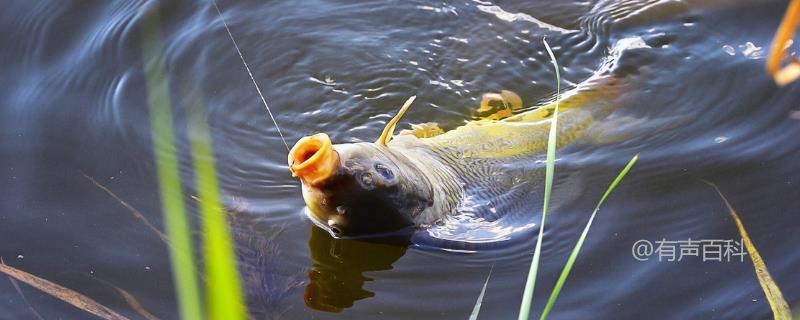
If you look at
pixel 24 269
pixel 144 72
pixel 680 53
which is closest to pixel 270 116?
pixel 144 72

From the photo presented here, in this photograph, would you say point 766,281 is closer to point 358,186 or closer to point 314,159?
point 358,186

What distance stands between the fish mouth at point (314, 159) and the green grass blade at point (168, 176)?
0.41 metres

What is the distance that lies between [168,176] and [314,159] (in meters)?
1.19

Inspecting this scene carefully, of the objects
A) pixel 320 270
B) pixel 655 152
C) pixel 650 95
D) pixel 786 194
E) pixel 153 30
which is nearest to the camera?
pixel 320 270

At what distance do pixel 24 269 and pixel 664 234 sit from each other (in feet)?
→ 8.70

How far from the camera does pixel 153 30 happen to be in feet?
17.7

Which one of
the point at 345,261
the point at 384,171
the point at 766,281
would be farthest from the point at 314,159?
the point at 766,281

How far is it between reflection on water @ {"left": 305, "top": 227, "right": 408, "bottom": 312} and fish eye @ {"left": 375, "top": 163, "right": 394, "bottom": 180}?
1.47 ft

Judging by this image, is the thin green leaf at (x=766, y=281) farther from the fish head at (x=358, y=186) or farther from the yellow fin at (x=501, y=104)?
the fish head at (x=358, y=186)

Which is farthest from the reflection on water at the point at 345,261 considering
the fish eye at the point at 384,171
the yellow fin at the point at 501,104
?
the yellow fin at the point at 501,104

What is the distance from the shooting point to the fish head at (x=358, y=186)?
3.35 meters

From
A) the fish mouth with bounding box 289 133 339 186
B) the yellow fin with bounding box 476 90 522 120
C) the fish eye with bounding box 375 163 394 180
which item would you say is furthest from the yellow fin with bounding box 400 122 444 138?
the fish mouth with bounding box 289 133 339 186

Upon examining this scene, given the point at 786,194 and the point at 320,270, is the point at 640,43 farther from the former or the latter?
the point at 320,270

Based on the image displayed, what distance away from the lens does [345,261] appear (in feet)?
13.3
